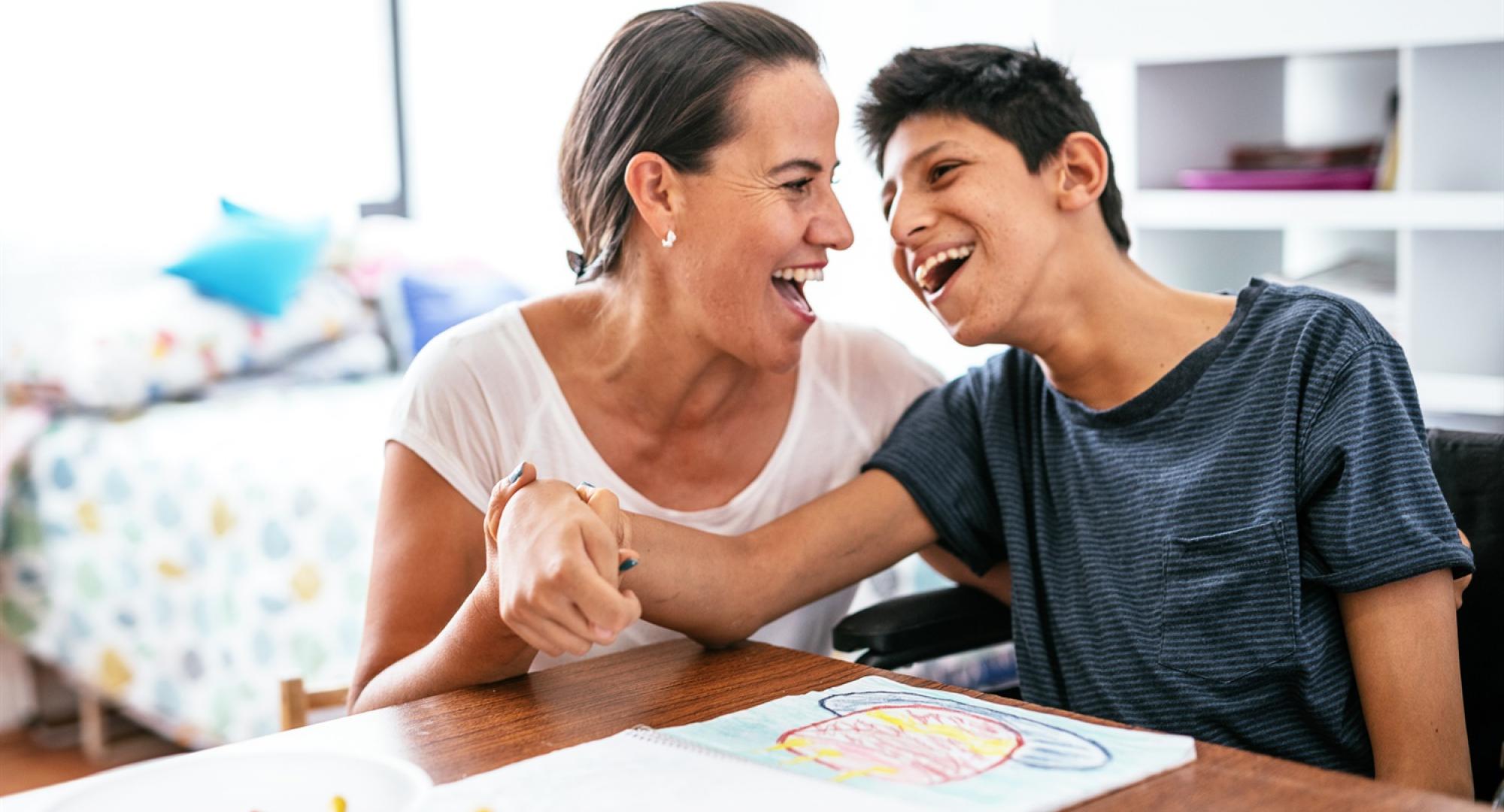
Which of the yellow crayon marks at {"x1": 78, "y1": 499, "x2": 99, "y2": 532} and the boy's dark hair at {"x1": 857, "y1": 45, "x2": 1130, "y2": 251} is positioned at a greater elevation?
the boy's dark hair at {"x1": 857, "y1": 45, "x2": 1130, "y2": 251}

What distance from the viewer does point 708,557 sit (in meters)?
1.44

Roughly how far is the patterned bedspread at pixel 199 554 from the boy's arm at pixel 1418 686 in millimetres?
1882

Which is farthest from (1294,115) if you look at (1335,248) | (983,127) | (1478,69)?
(983,127)

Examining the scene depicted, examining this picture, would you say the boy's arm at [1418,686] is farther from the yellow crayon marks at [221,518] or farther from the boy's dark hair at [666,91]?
the yellow crayon marks at [221,518]

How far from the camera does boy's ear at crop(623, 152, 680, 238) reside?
159 cm

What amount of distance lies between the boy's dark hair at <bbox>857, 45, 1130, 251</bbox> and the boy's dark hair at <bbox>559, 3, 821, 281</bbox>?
4.0 inches

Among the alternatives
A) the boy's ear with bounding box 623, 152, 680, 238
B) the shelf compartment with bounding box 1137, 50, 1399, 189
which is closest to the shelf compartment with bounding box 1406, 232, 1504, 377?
the shelf compartment with bounding box 1137, 50, 1399, 189

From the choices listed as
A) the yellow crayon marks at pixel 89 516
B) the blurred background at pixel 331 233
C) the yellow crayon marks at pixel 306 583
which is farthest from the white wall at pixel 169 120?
the yellow crayon marks at pixel 306 583

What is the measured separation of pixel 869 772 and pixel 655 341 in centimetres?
76

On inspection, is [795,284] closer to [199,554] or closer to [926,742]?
[926,742]

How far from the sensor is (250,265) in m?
3.61

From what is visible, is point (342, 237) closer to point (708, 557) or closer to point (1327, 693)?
Answer: point (708, 557)

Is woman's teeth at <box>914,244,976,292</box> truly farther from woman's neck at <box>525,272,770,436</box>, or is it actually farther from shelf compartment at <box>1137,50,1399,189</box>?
shelf compartment at <box>1137,50,1399,189</box>

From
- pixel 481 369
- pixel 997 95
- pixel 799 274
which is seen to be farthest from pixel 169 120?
pixel 997 95
